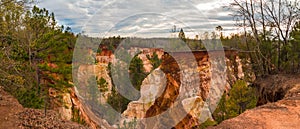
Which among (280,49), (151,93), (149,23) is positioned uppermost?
(149,23)

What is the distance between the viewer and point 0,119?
8859 millimetres

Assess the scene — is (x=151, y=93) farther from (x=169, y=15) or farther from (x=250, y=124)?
(x=250, y=124)

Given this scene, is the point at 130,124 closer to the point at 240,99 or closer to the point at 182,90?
the point at 182,90

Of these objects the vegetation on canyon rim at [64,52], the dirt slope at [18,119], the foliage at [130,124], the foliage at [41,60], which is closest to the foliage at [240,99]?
the vegetation on canyon rim at [64,52]

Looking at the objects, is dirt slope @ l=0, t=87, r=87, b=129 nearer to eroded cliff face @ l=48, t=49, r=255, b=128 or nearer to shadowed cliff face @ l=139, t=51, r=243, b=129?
eroded cliff face @ l=48, t=49, r=255, b=128

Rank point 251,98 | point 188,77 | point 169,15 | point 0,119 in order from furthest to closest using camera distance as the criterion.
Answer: point 188,77 → point 251,98 → point 169,15 → point 0,119

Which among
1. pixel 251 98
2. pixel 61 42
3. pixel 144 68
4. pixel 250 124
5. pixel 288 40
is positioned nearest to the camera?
pixel 250 124

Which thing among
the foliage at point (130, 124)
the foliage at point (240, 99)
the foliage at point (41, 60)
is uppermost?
the foliage at point (41, 60)

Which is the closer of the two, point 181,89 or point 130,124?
point 181,89

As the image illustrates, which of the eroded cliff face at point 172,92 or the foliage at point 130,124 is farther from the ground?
the eroded cliff face at point 172,92

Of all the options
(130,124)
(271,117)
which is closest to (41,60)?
(130,124)

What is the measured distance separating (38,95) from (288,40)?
13.3 meters

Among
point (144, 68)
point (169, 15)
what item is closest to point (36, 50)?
point (169, 15)

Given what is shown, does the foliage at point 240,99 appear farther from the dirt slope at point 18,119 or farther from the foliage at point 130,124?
the dirt slope at point 18,119
